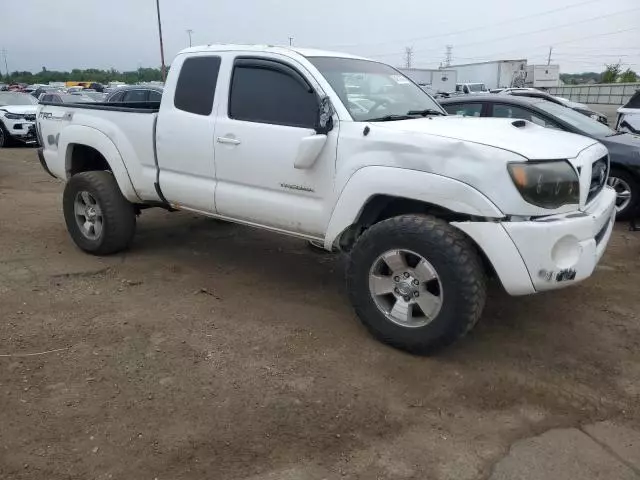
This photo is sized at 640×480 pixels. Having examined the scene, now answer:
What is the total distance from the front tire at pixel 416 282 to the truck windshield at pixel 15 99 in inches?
655

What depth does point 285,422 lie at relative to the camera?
2.99 m

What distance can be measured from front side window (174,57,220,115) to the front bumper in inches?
91.8

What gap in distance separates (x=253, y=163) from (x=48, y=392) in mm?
2041

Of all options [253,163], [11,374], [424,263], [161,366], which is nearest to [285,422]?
[161,366]

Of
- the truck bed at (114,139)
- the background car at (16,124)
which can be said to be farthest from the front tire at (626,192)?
the background car at (16,124)

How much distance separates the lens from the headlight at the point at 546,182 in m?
3.22

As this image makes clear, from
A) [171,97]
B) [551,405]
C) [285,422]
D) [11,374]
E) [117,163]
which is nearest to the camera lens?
[285,422]

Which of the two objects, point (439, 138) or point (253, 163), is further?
point (253, 163)

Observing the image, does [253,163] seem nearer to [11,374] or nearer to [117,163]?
[117,163]

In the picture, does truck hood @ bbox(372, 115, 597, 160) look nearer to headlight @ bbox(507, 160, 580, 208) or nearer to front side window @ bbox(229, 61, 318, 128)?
headlight @ bbox(507, 160, 580, 208)

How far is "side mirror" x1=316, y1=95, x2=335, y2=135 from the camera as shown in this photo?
3.85 m

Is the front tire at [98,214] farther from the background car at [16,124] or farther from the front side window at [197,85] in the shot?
the background car at [16,124]

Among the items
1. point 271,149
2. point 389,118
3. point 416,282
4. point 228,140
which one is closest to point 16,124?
point 228,140

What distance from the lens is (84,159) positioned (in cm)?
594
